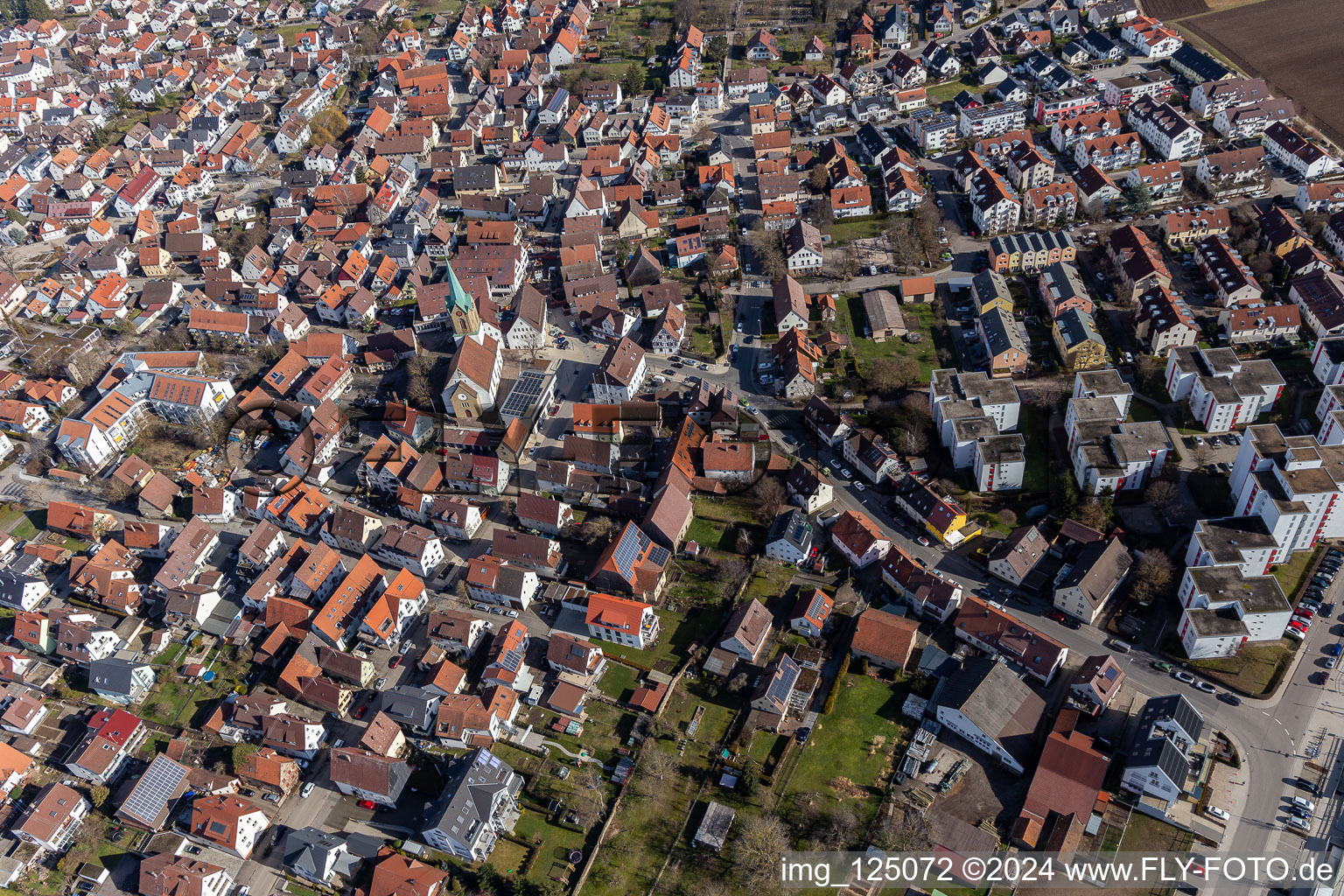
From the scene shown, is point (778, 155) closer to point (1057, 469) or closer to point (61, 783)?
point (1057, 469)

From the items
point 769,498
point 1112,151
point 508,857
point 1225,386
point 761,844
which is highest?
point 1112,151

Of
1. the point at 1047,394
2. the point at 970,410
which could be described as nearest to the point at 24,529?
the point at 970,410

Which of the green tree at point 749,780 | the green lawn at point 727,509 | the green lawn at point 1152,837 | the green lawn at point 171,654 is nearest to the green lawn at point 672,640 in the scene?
the green lawn at point 727,509

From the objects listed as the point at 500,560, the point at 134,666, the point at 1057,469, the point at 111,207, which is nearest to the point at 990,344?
the point at 1057,469

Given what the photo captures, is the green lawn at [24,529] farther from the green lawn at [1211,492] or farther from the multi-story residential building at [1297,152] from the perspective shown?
the multi-story residential building at [1297,152]

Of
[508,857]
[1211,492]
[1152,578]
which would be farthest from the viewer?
[1211,492]

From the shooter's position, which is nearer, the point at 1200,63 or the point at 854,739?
the point at 854,739

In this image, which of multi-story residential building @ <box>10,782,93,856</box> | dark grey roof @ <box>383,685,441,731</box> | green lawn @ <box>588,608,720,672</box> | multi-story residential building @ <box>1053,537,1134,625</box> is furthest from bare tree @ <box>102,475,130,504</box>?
multi-story residential building @ <box>1053,537,1134,625</box>

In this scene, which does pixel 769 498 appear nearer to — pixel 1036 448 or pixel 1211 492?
pixel 1036 448
